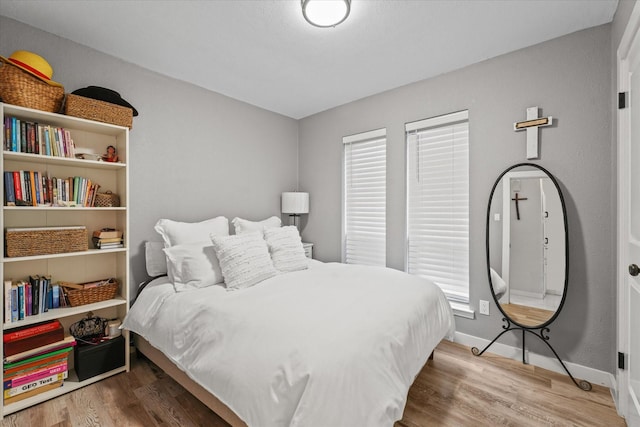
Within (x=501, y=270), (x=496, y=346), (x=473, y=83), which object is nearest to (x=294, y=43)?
(x=473, y=83)

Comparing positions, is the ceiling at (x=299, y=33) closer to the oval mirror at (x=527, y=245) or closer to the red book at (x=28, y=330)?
the oval mirror at (x=527, y=245)

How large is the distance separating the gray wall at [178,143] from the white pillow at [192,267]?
0.60m

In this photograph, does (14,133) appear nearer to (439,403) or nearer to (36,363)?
(36,363)

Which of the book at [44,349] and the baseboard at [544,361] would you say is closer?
the book at [44,349]

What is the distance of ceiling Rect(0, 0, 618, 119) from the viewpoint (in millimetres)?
1917

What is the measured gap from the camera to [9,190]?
72.6 inches

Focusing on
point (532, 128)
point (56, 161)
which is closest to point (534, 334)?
point (532, 128)

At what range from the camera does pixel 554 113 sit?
2.27 m

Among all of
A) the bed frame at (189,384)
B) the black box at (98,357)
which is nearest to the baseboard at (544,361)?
the bed frame at (189,384)

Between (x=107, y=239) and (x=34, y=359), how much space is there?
871 mm

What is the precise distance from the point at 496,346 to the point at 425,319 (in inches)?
46.1

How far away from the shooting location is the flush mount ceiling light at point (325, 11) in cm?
179

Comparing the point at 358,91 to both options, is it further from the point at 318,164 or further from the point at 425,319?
the point at 425,319

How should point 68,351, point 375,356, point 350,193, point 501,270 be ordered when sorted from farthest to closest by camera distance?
point 350,193 → point 501,270 → point 68,351 → point 375,356
